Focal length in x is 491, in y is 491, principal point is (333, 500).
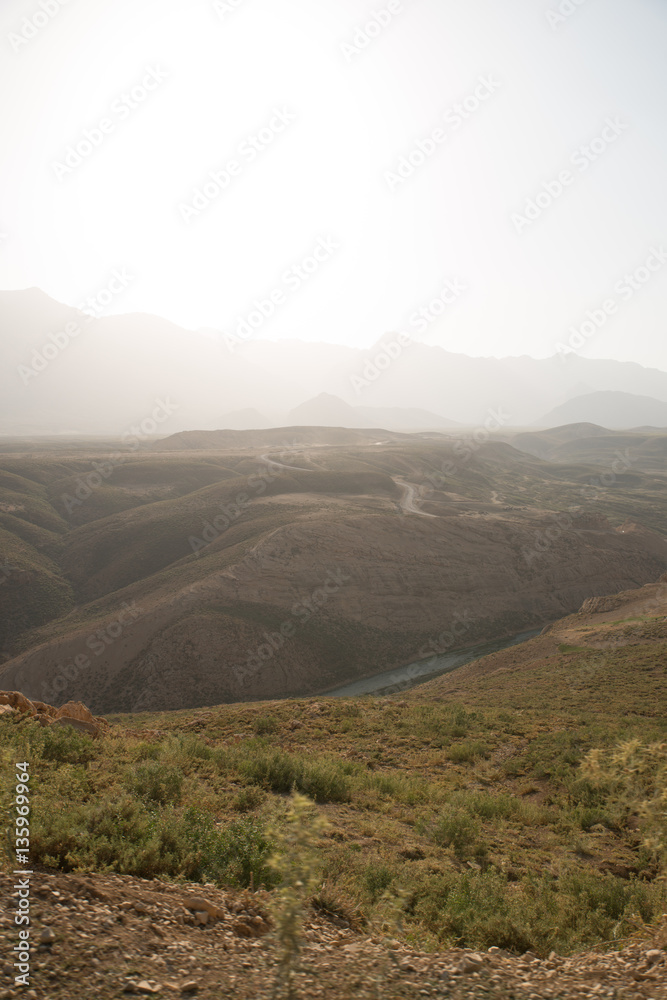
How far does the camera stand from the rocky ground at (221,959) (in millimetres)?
3496

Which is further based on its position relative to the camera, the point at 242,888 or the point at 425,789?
the point at 425,789

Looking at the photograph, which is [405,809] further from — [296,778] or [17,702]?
[17,702]

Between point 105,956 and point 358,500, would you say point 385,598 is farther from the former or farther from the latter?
point 105,956

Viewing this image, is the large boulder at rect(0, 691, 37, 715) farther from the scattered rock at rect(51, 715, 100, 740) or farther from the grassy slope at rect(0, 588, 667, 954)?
the grassy slope at rect(0, 588, 667, 954)

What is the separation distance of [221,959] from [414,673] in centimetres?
3557

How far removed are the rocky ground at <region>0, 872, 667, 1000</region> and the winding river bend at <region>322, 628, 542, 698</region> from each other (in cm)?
2974

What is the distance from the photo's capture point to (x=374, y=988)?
3.76 meters

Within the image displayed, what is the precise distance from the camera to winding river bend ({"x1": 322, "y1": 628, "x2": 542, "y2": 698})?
35028 mm

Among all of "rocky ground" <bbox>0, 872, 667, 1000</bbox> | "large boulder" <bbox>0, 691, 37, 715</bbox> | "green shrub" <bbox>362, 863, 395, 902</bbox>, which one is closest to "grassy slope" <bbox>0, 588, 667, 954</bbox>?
"green shrub" <bbox>362, 863, 395, 902</bbox>

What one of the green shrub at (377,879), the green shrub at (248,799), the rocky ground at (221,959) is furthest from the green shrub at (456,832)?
the rocky ground at (221,959)

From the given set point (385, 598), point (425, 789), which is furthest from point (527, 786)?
point (385, 598)

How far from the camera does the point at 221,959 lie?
13.0 ft

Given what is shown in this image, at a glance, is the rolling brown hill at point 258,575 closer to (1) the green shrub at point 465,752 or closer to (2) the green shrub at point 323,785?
(1) the green shrub at point 465,752

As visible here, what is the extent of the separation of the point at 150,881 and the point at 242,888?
3.46ft
